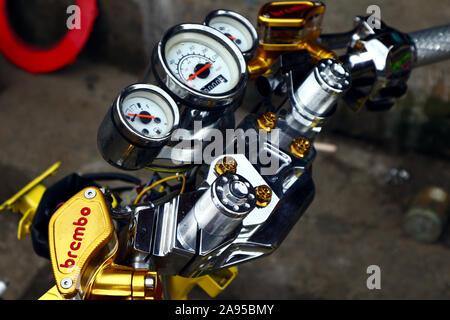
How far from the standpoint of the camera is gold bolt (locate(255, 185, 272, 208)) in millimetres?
936

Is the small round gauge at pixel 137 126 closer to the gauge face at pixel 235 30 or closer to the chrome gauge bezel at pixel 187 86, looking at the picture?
the chrome gauge bezel at pixel 187 86

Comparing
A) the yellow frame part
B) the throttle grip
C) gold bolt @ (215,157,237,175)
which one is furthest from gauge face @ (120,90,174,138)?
the throttle grip

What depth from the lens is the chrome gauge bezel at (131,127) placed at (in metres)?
0.87

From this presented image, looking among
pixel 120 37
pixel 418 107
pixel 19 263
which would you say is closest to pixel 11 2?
pixel 120 37

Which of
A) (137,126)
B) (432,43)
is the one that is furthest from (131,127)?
(432,43)

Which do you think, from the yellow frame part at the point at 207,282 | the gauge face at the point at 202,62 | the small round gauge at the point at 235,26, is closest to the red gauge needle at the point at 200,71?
the gauge face at the point at 202,62

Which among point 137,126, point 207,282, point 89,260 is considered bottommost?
point 207,282

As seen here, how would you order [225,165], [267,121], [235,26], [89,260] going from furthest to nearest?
[235,26], [267,121], [225,165], [89,260]

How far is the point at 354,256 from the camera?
2217mm

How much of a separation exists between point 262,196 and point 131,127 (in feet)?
0.88

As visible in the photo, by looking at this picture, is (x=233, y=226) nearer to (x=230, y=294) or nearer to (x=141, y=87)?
(x=141, y=87)

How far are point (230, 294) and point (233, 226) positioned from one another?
4.16ft

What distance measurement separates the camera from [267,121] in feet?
3.41

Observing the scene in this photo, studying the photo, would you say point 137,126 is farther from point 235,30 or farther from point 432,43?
point 432,43
